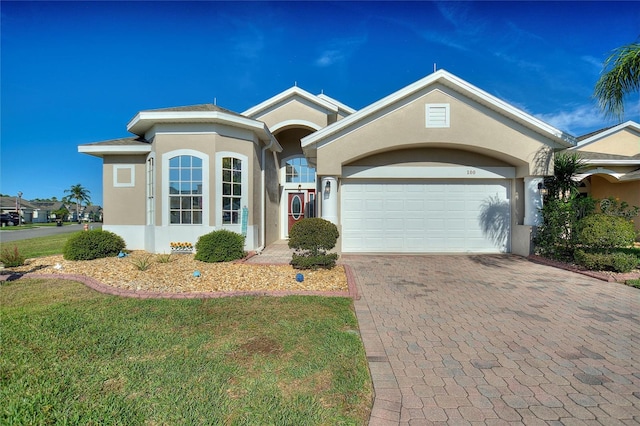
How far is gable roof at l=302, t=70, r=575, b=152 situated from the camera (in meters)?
9.48

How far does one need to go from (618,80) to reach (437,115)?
447 cm

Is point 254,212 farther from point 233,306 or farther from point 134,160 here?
point 233,306

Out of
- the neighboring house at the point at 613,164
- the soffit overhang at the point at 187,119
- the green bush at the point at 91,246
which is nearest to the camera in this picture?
the green bush at the point at 91,246

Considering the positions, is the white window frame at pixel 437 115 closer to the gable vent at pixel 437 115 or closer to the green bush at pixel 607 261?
the gable vent at pixel 437 115

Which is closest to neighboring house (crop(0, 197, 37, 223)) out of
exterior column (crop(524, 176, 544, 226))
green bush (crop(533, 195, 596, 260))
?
exterior column (crop(524, 176, 544, 226))

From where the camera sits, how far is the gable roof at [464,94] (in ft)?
31.1

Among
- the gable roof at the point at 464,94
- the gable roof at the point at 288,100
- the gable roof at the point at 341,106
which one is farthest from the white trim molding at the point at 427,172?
the gable roof at the point at 341,106

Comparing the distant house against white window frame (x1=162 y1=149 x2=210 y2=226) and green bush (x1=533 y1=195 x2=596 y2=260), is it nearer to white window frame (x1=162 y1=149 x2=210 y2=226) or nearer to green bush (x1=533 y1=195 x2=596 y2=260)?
white window frame (x1=162 y1=149 x2=210 y2=226)

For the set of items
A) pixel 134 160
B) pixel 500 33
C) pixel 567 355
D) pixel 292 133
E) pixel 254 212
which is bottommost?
pixel 567 355

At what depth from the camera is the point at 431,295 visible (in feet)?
19.9

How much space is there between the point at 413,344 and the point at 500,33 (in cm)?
1102

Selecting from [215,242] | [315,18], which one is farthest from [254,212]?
[315,18]

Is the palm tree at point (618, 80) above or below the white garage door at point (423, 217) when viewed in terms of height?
above

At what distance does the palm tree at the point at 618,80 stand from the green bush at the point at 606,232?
285cm
